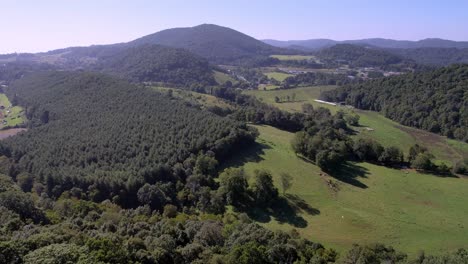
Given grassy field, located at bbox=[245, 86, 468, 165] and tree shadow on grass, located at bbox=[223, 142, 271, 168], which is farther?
grassy field, located at bbox=[245, 86, 468, 165]

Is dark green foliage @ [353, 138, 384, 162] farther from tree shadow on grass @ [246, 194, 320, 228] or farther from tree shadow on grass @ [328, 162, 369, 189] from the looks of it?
tree shadow on grass @ [246, 194, 320, 228]

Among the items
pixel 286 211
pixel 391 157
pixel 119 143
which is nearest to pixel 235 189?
pixel 286 211

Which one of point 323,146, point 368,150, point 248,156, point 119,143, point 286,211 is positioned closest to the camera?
point 286,211

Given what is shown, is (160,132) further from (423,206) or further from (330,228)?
(423,206)

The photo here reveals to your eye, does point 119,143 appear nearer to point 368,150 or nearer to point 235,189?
point 235,189

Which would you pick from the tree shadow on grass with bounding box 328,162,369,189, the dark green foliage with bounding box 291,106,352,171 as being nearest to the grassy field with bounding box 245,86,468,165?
the dark green foliage with bounding box 291,106,352,171

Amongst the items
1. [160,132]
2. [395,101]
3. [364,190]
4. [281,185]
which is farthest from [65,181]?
[395,101]
